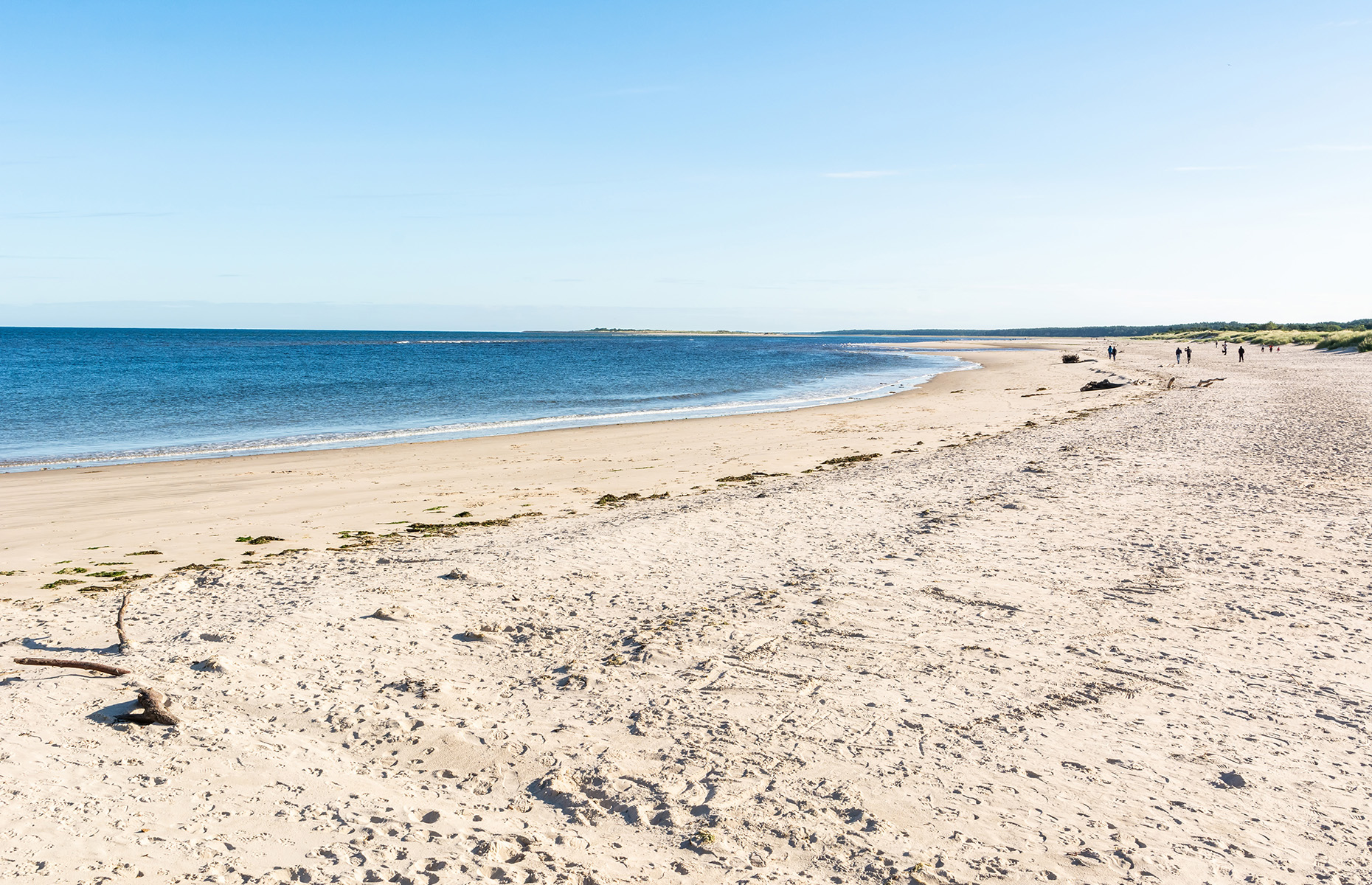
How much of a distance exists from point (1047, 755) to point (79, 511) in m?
15.2

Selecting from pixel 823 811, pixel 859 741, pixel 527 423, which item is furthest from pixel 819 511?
pixel 527 423

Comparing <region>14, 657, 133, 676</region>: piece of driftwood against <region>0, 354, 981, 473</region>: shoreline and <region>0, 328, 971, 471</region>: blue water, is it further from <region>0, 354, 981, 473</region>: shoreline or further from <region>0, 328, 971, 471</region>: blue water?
<region>0, 328, 971, 471</region>: blue water

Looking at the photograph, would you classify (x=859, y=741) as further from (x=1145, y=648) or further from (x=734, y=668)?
(x=1145, y=648)

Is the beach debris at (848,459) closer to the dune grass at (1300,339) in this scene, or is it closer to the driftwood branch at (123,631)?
the driftwood branch at (123,631)

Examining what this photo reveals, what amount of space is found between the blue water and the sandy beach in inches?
484

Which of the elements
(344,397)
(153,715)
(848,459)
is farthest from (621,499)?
(344,397)

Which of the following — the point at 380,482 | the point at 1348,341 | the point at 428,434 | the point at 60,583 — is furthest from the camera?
the point at 1348,341

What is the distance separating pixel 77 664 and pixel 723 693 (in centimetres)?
495

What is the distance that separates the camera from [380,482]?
16609 mm

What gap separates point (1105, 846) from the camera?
4.16 meters

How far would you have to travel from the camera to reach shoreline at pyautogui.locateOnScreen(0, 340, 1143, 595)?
37.4ft

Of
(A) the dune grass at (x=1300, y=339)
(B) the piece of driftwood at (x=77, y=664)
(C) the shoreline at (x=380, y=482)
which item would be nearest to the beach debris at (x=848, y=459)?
(C) the shoreline at (x=380, y=482)

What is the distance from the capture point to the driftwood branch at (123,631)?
6.72m

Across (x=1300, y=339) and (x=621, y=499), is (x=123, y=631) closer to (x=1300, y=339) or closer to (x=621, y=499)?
(x=621, y=499)
